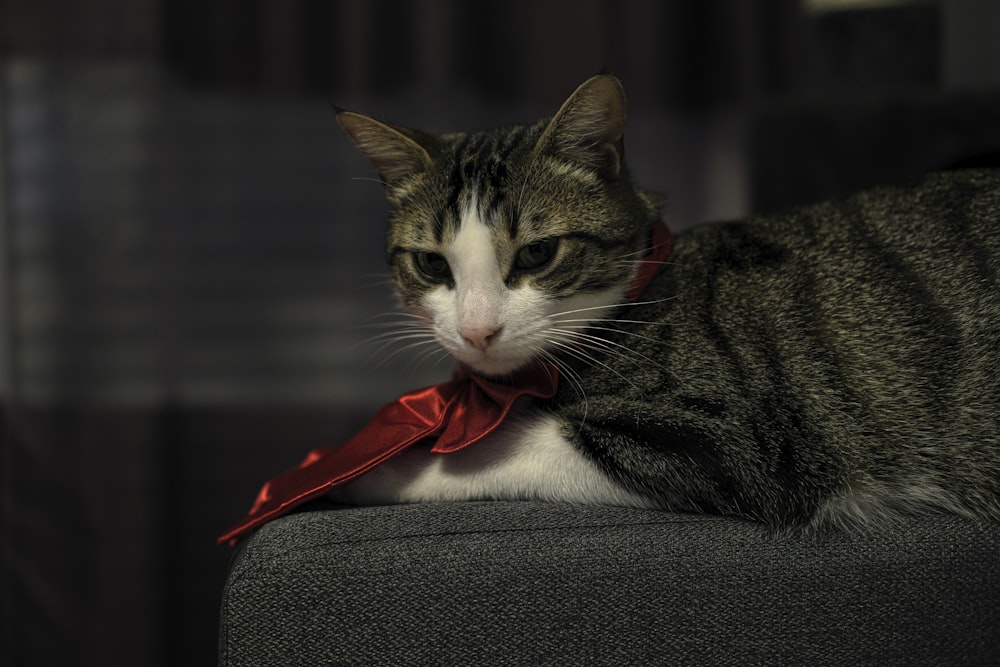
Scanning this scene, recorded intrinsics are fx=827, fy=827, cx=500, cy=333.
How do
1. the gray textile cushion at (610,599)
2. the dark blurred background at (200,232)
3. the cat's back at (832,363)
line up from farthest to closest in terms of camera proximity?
the dark blurred background at (200,232) → the cat's back at (832,363) → the gray textile cushion at (610,599)

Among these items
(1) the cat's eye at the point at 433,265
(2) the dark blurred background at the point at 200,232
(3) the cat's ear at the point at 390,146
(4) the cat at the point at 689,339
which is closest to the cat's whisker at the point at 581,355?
(4) the cat at the point at 689,339

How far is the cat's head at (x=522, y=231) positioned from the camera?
91 cm

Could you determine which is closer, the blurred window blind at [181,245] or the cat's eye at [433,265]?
the cat's eye at [433,265]

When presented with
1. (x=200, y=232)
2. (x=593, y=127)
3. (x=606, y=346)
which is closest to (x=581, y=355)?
(x=606, y=346)

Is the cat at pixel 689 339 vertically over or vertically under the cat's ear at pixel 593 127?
under

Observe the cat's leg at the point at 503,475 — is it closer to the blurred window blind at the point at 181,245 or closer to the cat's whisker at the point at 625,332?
the cat's whisker at the point at 625,332

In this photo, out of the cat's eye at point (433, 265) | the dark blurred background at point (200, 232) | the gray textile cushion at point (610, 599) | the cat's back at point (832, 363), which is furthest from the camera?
the dark blurred background at point (200, 232)

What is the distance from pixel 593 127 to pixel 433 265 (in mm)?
247

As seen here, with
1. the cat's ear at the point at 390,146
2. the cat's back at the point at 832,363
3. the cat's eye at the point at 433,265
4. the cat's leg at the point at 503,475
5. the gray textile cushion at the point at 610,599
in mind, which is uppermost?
the cat's ear at the point at 390,146

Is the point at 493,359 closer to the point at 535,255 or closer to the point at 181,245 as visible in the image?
the point at 535,255

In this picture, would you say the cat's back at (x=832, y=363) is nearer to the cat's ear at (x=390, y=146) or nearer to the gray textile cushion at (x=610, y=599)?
the gray textile cushion at (x=610, y=599)

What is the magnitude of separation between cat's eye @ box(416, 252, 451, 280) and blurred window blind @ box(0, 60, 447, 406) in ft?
3.51

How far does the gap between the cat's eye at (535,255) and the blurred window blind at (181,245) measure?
1160mm

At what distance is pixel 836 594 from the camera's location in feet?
2.44
